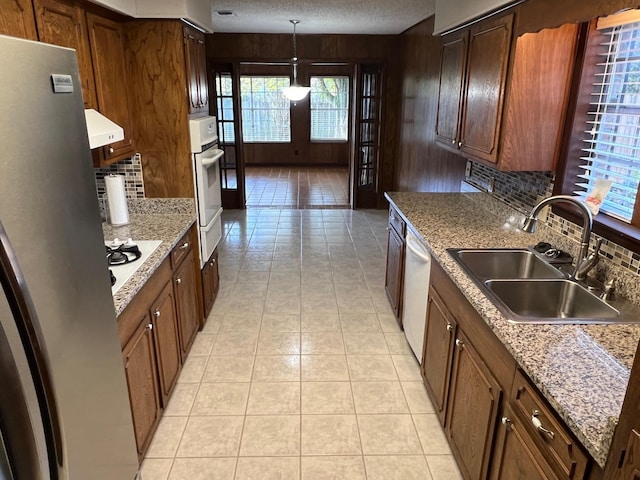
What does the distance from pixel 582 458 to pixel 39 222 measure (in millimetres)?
1414

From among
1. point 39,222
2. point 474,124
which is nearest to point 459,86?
point 474,124

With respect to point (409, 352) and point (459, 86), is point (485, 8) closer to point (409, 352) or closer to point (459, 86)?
point (459, 86)

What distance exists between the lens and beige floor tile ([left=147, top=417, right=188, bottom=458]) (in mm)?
2221

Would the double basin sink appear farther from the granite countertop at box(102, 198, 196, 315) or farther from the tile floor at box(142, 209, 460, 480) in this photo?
the granite countertop at box(102, 198, 196, 315)

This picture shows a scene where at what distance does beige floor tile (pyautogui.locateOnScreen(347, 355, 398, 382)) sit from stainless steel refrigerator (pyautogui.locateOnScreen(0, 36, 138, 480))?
1646 mm

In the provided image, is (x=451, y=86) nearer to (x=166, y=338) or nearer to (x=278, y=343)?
(x=278, y=343)

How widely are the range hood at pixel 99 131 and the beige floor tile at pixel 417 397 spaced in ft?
6.89

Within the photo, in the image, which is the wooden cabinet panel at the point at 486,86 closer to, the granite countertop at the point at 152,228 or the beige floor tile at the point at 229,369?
the granite countertop at the point at 152,228

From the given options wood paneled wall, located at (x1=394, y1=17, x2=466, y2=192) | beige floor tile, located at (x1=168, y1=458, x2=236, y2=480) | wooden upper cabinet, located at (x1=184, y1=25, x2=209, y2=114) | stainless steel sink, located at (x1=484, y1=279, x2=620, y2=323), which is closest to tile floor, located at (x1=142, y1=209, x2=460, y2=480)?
beige floor tile, located at (x1=168, y1=458, x2=236, y2=480)

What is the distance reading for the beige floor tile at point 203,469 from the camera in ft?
6.84

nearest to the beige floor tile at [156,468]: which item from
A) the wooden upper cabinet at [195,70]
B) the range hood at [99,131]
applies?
the range hood at [99,131]

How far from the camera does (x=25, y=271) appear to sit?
97 centimetres

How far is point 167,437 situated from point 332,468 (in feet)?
2.85

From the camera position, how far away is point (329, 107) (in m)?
10.8
